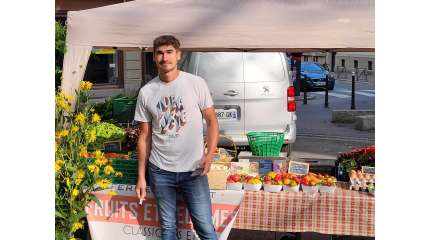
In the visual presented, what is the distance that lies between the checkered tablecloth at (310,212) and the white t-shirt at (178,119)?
2.66ft

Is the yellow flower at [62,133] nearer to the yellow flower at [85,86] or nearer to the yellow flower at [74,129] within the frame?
the yellow flower at [74,129]

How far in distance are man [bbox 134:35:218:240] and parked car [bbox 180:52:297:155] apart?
4383 mm

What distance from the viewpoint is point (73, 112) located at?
18.5 ft

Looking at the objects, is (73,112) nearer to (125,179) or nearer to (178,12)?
(125,179)

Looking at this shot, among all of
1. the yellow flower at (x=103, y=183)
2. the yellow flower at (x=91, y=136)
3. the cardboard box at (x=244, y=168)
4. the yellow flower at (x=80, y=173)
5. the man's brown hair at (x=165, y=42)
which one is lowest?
the yellow flower at (x=103, y=183)

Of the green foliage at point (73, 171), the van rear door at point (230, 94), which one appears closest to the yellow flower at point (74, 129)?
the green foliage at point (73, 171)

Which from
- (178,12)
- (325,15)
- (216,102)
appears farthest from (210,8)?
Answer: (216,102)

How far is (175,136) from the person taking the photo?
15.6 ft

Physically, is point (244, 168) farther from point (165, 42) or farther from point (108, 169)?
point (165, 42)

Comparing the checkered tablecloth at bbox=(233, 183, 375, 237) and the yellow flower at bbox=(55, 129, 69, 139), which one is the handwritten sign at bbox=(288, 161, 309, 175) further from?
the yellow flower at bbox=(55, 129, 69, 139)

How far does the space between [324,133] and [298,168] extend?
9166mm

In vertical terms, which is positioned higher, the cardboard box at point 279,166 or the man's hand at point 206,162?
the man's hand at point 206,162

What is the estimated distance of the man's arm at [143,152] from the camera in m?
4.94

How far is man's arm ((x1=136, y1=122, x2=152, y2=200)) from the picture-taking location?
16.2 ft
